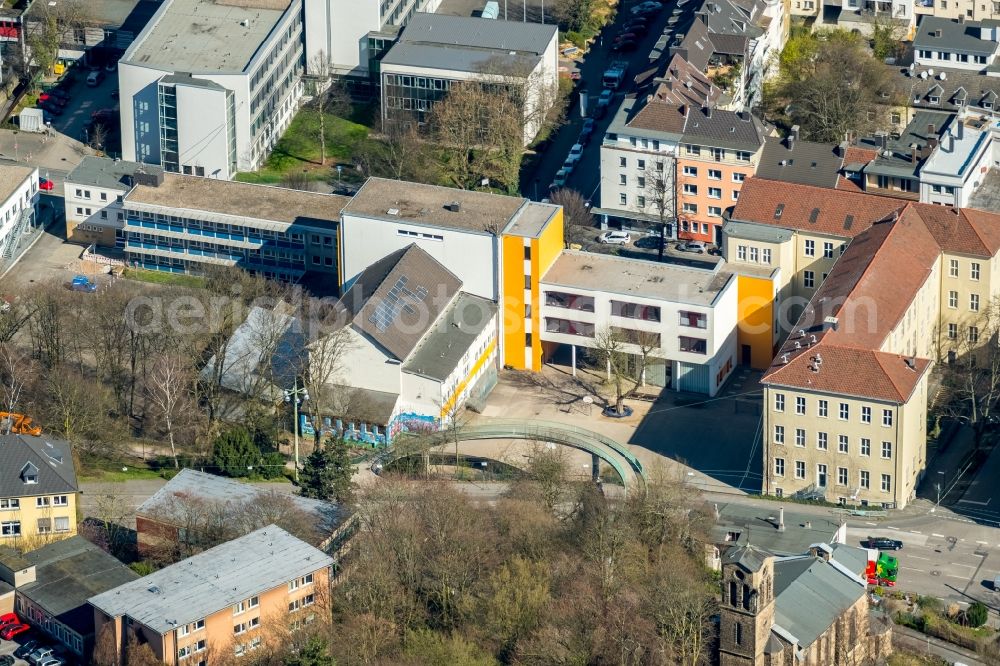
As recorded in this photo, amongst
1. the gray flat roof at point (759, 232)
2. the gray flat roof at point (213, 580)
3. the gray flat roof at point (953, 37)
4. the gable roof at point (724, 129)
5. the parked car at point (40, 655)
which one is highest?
the gray flat roof at point (953, 37)

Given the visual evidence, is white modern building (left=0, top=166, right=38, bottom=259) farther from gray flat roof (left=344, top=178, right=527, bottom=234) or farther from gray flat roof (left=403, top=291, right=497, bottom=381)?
gray flat roof (left=403, top=291, right=497, bottom=381)

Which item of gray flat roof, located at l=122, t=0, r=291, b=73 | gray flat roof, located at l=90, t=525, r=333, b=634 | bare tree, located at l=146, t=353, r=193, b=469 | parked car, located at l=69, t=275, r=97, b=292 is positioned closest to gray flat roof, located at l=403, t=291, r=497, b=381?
bare tree, located at l=146, t=353, r=193, b=469

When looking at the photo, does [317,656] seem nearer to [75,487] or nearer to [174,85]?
[75,487]

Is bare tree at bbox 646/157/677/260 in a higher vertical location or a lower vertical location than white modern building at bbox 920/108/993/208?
lower

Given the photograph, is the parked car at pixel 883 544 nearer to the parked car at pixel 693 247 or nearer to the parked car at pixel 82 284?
the parked car at pixel 693 247

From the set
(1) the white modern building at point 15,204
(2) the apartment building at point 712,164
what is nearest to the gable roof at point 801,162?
(2) the apartment building at point 712,164

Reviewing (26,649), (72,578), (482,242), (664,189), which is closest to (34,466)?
(72,578)
